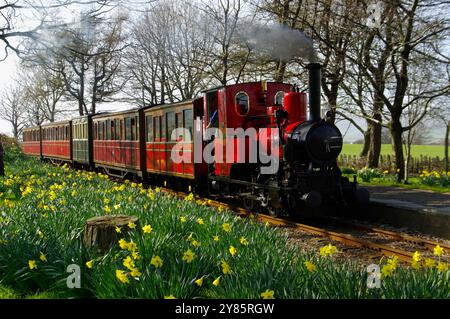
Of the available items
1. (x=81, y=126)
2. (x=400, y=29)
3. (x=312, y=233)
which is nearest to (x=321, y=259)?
(x=312, y=233)

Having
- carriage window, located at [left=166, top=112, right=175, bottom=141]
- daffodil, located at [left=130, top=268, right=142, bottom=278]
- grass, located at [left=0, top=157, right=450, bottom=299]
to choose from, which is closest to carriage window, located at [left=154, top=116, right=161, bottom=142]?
carriage window, located at [left=166, top=112, right=175, bottom=141]

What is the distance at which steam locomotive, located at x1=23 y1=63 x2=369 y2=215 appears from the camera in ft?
30.4

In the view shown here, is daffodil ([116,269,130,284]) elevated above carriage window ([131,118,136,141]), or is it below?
below

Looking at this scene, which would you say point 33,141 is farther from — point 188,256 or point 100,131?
point 188,256

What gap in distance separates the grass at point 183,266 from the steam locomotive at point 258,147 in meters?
2.60

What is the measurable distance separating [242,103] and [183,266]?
249 inches

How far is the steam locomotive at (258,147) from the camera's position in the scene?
9.27 meters

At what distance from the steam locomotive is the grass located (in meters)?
2.60

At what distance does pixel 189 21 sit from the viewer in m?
23.8

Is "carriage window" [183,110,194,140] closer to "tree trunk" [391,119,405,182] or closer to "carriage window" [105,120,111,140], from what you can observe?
"tree trunk" [391,119,405,182]

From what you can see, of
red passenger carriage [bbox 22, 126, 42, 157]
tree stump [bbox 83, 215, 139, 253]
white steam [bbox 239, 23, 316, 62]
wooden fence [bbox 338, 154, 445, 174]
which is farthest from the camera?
red passenger carriage [bbox 22, 126, 42, 157]

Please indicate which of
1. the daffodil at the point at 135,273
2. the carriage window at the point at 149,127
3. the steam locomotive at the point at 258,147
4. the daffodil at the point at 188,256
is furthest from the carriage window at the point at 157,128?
the daffodil at the point at 135,273

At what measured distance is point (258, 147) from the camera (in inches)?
395

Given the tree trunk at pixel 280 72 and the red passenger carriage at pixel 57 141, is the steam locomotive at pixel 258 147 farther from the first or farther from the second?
the red passenger carriage at pixel 57 141
